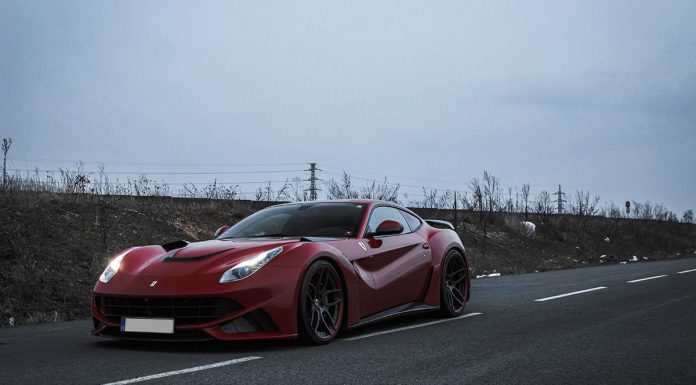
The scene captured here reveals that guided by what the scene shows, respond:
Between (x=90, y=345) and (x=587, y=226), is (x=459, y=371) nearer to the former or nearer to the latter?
(x=90, y=345)

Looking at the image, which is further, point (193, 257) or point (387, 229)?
point (387, 229)

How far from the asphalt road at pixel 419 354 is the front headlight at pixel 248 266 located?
23.3 inches

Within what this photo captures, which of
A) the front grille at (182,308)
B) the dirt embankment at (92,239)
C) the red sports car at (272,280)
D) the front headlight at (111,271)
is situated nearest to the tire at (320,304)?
the red sports car at (272,280)

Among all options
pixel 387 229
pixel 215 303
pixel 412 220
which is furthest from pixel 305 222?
pixel 215 303

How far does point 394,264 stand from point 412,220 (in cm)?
120

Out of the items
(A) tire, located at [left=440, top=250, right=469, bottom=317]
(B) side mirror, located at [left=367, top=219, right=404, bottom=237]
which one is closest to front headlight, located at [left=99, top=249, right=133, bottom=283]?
(B) side mirror, located at [left=367, top=219, right=404, bottom=237]

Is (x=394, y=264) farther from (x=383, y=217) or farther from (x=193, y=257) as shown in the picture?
(x=193, y=257)

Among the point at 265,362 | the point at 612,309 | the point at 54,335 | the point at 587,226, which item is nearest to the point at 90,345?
the point at 54,335

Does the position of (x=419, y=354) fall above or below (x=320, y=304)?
below

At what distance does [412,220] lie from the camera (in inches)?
337

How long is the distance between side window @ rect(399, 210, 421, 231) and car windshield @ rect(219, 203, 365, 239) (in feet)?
2.80

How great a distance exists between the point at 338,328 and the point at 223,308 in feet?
3.82

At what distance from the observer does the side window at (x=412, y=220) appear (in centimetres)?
840

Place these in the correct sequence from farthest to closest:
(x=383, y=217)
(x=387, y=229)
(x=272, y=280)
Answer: (x=383, y=217) → (x=387, y=229) → (x=272, y=280)
